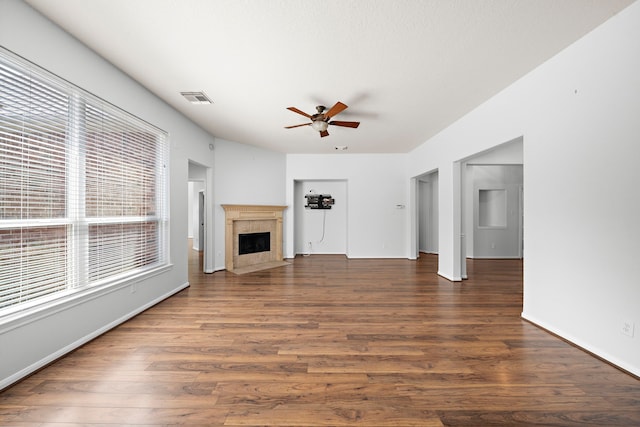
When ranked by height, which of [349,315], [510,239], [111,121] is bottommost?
[349,315]

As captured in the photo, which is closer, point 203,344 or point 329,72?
point 203,344

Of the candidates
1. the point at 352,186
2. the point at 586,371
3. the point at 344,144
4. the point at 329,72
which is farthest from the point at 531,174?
the point at 352,186

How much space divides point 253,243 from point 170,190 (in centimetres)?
255

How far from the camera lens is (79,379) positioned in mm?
1848

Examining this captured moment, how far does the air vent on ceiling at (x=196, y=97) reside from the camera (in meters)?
3.25

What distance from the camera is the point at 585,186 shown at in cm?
223

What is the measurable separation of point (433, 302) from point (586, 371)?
1.60 meters

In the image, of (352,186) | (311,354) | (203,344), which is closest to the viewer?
(311,354)

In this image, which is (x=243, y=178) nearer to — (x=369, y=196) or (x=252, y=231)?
(x=252, y=231)

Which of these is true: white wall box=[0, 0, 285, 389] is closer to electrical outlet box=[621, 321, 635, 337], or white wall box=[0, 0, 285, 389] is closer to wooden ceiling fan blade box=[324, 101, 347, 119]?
wooden ceiling fan blade box=[324, 101, 347, 119]

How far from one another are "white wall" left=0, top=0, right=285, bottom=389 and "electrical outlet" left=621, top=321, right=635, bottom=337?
14.4 ft

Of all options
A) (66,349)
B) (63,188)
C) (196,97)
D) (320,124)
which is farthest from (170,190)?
(320,124)

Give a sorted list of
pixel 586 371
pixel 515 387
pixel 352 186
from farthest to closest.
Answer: pixel 352 186 < pixel 586 371 < pixel 515 387

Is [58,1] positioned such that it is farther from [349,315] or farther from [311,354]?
[349,315]
